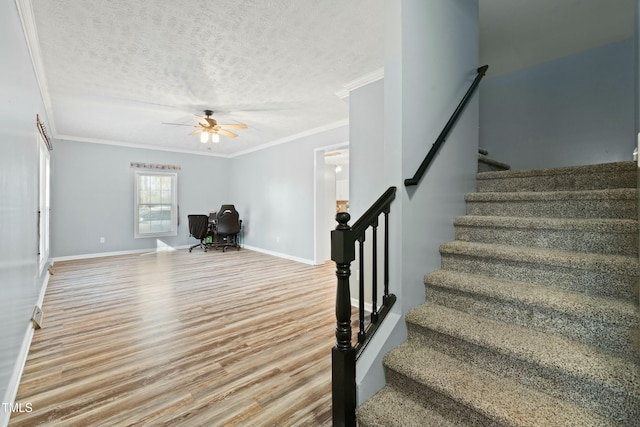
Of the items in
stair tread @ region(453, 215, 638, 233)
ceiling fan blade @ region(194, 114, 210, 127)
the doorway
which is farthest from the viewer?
the doorway

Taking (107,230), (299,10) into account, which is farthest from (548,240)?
(107,230)

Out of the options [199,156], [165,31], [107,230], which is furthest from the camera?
[199,156]

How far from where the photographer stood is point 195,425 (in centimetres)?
145

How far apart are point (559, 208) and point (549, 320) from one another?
2.61 ft

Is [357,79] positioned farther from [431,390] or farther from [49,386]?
[49,386]

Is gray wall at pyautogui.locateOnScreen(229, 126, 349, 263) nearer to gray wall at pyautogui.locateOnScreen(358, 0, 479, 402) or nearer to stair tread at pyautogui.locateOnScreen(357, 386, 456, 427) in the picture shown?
gray wall at pyautogui.locateOnScreen(358, 0, 479, 402)

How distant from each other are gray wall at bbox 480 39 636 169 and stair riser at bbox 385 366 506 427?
3.28 metres

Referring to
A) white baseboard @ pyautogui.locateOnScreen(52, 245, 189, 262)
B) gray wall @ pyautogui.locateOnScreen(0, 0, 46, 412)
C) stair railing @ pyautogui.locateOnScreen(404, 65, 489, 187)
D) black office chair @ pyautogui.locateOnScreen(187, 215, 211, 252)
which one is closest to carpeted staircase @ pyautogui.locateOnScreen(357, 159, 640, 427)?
stair railing @ pyautogui.locateOnScreen(404, 65, 489, 187)

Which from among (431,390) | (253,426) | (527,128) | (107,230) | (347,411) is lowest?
(253,426)

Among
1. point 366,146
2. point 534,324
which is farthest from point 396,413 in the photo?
point 366,146

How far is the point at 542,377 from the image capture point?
113cm

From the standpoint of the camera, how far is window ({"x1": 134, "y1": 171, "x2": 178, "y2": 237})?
6.50m

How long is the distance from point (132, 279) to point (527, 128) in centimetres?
588

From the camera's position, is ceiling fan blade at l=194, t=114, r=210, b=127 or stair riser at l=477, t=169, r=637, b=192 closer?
stair riser at l=477, t=169, r=637, b=192
